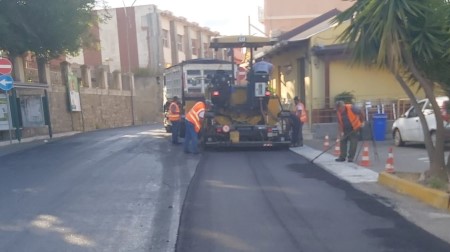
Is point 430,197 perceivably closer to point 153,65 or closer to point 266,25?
point 266,25

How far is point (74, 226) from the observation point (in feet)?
21.9

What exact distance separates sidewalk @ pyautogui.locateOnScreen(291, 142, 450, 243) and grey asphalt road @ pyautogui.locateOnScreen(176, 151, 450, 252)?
165 mm

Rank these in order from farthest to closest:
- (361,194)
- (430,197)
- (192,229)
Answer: (361,194) → (430,197) → (192,229)

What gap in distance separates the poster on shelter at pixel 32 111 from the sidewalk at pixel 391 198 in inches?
535

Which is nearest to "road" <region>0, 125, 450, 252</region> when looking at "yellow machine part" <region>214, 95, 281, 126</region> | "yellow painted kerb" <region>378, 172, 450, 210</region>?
"yellow painted kerb" <region>378, 172, 450, 210</region>

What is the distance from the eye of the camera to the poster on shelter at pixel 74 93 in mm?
29609

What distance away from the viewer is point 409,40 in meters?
8.22

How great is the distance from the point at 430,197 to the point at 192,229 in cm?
362

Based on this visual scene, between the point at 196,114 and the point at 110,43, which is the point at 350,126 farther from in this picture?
the point at 110,43

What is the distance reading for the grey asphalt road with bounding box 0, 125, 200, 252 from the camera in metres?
6.06

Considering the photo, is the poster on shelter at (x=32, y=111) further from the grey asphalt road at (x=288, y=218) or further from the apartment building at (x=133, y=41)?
the apartment building at (x=133, y=41)

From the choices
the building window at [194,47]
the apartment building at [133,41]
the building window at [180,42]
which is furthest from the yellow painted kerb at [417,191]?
the building window at [194,47]

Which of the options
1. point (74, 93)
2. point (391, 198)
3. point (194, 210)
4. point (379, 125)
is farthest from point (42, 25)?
point (391, 198)

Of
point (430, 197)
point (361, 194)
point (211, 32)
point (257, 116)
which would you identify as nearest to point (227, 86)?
point (257, 116)
